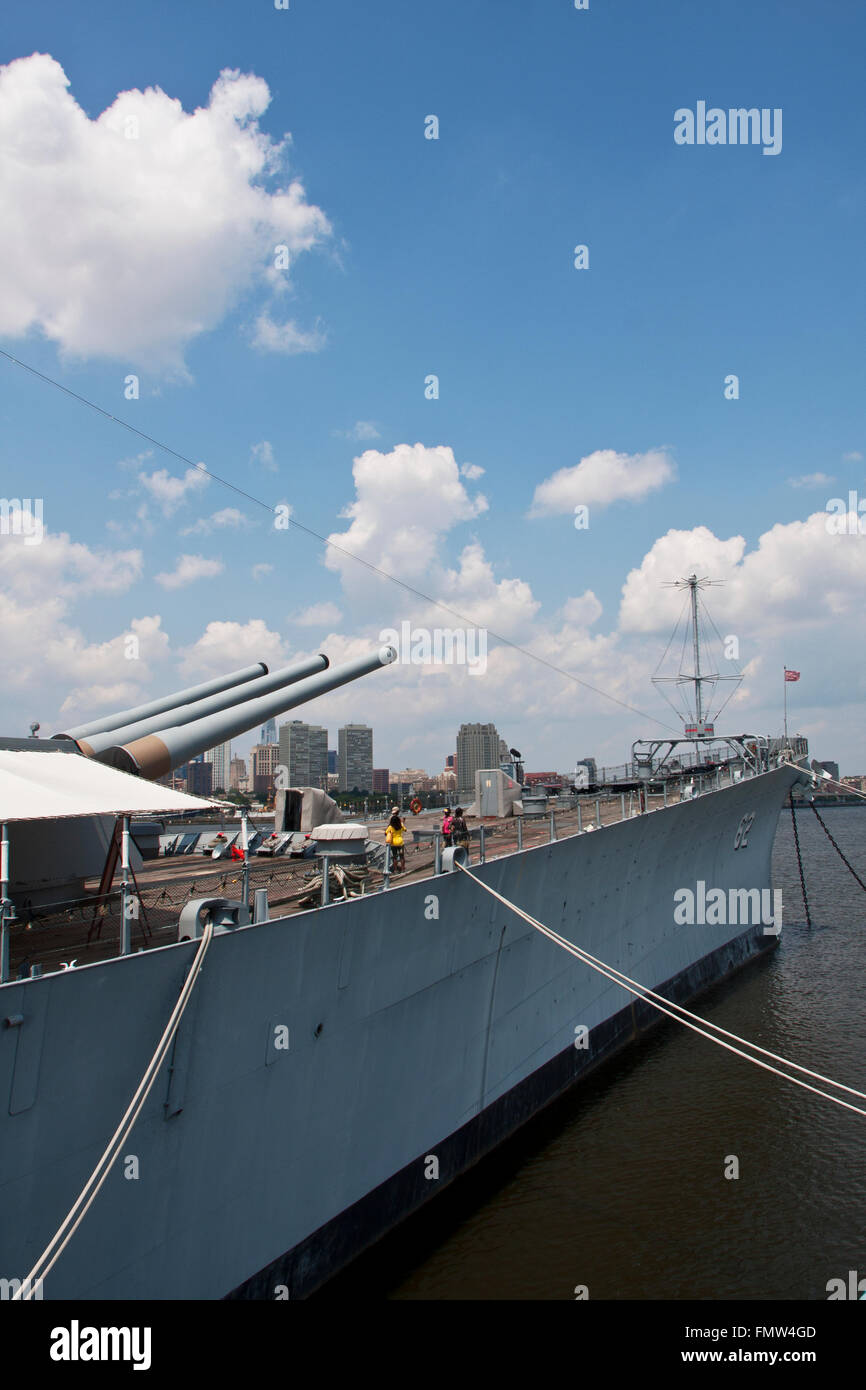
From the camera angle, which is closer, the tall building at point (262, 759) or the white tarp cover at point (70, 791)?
the white tarp cover at point (70, 791)

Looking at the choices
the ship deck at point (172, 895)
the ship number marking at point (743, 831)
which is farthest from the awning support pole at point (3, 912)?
the ship number marking at point (743, 831)

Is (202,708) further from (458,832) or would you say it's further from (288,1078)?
(288,1078)

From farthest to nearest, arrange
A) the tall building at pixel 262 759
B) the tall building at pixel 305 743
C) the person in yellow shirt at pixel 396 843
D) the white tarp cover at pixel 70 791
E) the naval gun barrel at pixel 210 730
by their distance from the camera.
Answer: the tall building at pixel 262 759
the tall building at pixel 305 743
the person in yellow shirt at pixel 396 843
the naval gun barrel at pixel 210 730
the white tarp cover at pixel 70 791

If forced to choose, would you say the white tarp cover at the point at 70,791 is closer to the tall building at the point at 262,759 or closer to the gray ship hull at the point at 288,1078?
the gray ship hull at the point at 288,1078

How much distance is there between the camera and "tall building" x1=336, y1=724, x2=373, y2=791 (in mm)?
62219

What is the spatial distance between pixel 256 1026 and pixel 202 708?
672cm

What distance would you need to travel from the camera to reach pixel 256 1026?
7.47 metres

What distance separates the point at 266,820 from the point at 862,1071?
42.7ft

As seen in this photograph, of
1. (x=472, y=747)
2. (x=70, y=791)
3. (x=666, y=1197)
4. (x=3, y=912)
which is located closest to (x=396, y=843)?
(x=70, y=791)

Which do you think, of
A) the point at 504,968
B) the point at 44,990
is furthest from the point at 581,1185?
the point at 44,990

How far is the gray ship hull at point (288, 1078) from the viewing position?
19.1ft

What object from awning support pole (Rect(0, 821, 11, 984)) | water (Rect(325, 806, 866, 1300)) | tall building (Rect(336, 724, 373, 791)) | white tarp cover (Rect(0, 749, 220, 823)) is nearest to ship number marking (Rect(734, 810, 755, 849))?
water (Rect(325, 806, 866, 1300))

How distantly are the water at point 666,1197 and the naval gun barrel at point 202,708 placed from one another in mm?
7070

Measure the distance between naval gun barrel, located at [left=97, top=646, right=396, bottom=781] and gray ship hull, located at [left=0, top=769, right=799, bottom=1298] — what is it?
3846 mm
